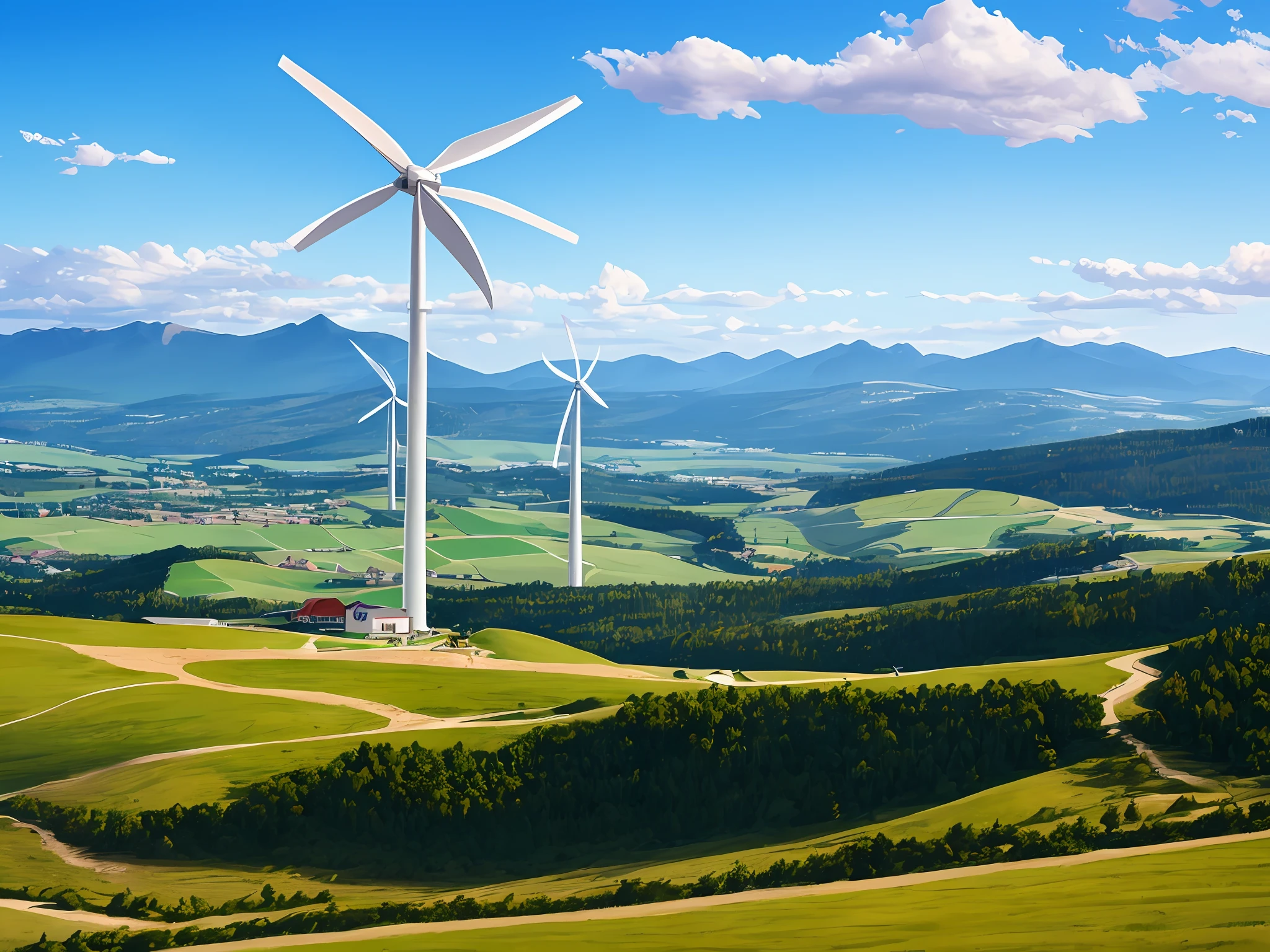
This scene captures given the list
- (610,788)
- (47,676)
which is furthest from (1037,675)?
(47,676)

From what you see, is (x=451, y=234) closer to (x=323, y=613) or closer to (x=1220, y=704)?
(x=323, y=613)

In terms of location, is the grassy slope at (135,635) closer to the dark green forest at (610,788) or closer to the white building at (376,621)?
the white building at (376,621)

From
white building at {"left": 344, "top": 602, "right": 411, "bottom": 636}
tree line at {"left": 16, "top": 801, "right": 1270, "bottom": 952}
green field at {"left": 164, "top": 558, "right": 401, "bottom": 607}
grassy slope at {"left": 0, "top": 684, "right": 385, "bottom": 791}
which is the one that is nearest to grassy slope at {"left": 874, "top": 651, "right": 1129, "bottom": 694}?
tree line at {"left": 16, "top": 801, "right": 1270, "bottom": 952}

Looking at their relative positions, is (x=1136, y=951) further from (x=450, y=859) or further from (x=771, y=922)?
(x=450, y=859)

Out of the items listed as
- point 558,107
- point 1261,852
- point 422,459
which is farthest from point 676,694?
point 558,107

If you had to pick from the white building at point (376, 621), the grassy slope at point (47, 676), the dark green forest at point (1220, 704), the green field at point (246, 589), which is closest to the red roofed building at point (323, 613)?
the white building at point (376, 621)

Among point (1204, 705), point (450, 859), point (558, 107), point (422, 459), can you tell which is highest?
point (558, 107)
